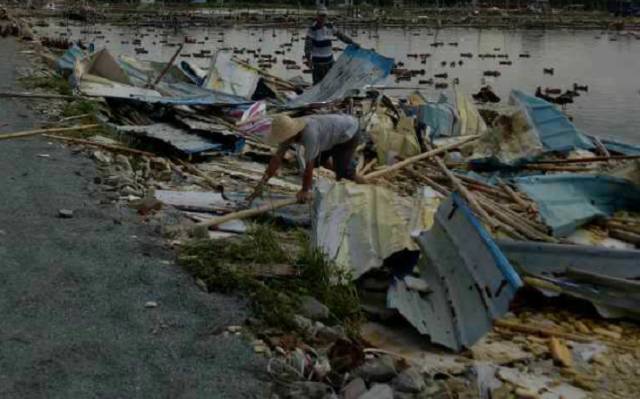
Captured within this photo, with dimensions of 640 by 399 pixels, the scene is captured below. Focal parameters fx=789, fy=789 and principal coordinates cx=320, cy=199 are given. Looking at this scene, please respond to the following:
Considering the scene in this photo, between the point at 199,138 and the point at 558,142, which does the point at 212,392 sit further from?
the point at 558,142

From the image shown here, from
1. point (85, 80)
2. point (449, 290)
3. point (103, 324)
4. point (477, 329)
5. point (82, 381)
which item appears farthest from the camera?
point (85, 80)

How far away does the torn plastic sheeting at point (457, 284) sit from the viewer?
5.80m

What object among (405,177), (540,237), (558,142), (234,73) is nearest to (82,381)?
(540,237)

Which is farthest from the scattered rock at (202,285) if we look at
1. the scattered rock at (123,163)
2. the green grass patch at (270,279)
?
the scattered rock at (123,163)

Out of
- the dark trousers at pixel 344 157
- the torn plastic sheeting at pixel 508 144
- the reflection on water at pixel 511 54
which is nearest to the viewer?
the dark trousers at pixel 344 157

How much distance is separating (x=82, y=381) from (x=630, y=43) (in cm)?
5725

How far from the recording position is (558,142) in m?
12.8

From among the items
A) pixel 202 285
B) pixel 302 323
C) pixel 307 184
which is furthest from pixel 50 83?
pixel 302 323

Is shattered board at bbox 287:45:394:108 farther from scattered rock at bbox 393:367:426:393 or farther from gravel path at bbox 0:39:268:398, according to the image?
scattered rock at bbox 393:367:426:393

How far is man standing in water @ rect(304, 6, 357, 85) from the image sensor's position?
15125 mm

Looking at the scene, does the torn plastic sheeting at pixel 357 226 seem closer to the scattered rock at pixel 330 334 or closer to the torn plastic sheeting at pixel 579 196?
the scattered rock at pixel 330 334

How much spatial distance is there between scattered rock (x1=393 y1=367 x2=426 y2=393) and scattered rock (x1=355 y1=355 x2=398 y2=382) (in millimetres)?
53

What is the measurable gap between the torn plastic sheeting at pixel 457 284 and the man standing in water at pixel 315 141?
155 centimetres

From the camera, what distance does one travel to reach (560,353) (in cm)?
621
